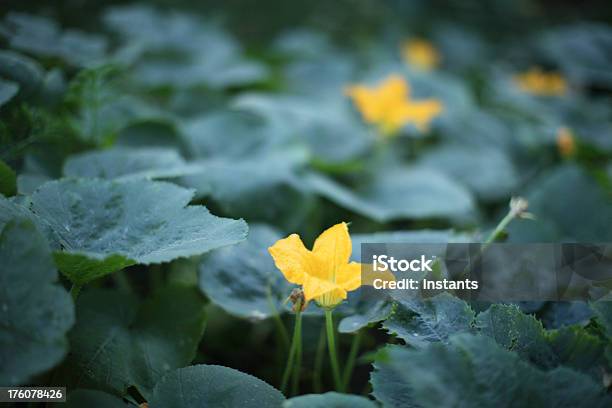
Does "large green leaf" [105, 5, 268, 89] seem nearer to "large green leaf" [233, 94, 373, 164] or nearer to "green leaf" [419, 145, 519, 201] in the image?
"large green leaf" [233, 94, 373, 164]

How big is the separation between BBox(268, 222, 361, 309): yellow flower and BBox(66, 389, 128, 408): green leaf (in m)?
0.30

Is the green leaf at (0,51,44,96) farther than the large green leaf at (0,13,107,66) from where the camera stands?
No

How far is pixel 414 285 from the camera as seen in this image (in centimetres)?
89

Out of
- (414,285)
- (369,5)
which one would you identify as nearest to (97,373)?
(414,285)

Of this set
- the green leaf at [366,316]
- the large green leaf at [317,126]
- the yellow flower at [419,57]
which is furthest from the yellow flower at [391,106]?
the yellow flower at [419,57]

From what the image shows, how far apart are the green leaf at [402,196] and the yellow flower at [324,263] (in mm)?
650

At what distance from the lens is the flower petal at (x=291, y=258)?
80cm

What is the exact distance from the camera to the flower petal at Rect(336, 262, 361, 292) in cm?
80

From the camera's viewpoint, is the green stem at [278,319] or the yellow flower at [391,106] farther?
the yellow flower at [391,106]

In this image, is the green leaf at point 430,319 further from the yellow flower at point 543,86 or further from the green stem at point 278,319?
the yellow flower at point 543,86

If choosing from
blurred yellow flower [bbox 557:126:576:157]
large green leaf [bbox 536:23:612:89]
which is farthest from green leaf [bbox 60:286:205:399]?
large green leaf [bbox 536:23:612:89]

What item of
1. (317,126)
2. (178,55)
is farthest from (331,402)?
(178,55)

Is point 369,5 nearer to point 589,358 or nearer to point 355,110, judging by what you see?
point 355,110

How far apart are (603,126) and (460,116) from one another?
663mm
